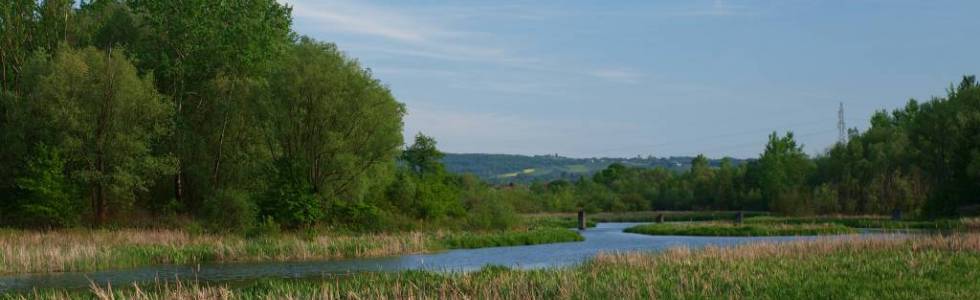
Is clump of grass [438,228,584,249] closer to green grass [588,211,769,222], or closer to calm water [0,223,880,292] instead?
calm water [0,223,880,292]

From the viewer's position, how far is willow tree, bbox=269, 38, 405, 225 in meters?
60.7

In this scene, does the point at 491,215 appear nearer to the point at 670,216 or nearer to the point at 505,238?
the point at 505,238

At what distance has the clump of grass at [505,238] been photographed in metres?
57.5

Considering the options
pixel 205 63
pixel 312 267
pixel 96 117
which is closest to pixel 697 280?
pixel 312 267

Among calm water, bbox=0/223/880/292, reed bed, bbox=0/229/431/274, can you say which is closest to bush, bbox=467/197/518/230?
calm water, bbox=0/223/880/292

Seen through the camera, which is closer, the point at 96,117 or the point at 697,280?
the point at 697,280

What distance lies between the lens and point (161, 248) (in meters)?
45.2

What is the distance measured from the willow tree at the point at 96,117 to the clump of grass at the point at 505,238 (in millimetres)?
18210

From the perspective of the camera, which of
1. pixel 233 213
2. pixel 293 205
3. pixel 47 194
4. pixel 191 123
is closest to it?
pixel 47 194

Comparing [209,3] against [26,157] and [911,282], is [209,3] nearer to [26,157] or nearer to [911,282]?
[26,157]

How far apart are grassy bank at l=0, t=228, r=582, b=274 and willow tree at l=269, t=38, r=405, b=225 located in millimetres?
6235

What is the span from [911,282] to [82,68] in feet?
158

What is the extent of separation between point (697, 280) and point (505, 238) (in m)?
37.0

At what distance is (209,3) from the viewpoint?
215 ft
